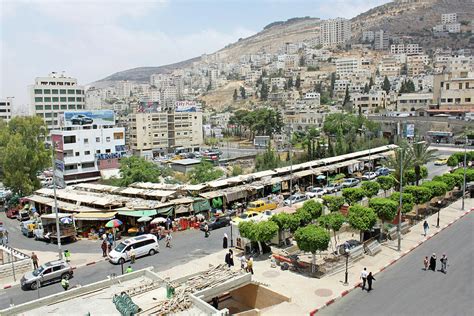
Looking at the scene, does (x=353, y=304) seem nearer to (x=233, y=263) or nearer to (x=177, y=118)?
(x=233, y=263)

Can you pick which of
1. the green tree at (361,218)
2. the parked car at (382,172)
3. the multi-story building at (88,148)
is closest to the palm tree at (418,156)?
the parked car at (382,172)

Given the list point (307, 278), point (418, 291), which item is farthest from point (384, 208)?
point (307, 278)

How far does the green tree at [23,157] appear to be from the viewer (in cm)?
4275

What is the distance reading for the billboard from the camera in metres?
59.9

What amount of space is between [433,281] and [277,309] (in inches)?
325

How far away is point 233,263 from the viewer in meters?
23.4

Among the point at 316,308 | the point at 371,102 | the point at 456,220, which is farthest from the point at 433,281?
the point at 371,102

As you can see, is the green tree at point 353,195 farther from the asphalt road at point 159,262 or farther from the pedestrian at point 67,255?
the pedestrian at point 67,255

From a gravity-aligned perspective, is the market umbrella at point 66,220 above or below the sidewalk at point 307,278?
above

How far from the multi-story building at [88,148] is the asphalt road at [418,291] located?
154 ft

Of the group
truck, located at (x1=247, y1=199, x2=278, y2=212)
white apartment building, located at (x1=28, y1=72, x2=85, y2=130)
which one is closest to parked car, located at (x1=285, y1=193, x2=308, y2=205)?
truck, located at (x1=247, y1=199, x2=278, y2=212)

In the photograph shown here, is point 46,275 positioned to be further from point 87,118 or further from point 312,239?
point 87,118

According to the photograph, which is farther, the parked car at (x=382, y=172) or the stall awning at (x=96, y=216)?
the parked car at (x=382, y=172)

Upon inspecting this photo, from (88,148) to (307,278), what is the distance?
1815 inches
